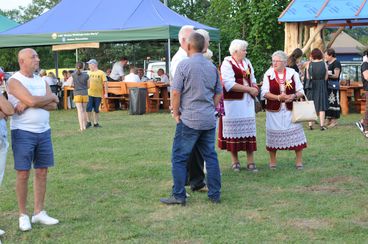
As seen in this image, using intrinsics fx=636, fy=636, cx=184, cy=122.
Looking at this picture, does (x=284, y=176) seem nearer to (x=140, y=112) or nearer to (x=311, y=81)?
(x=311, y=81)

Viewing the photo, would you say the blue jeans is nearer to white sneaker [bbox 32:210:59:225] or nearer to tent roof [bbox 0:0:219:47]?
white sneaker [bbox 32:210:59:225]

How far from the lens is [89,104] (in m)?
15.0

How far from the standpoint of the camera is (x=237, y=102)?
319 inches

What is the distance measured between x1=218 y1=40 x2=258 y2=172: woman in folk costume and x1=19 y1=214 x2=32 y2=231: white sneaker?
10.4ft

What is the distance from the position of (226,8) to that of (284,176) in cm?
2387

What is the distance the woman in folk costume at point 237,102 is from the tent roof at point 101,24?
410 inches

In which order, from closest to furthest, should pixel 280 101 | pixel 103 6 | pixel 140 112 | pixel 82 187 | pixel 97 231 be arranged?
pixel 97 231 → pixel 82 187 → pixel 280 101 → pixel 140 112 → pixel 103 6

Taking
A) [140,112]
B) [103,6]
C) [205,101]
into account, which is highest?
[103,6]

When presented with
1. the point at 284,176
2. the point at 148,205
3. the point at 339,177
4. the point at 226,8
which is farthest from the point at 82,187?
the point at 226,8

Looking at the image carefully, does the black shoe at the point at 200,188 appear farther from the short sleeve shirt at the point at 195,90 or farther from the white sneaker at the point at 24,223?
the white sneaker at the point at 24,223

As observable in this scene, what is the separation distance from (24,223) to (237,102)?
3.41 metres

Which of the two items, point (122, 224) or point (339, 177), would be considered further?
point (339, 177)

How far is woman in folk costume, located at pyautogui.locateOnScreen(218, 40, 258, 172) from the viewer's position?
796 cm

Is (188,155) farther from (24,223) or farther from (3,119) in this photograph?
(3,119)
